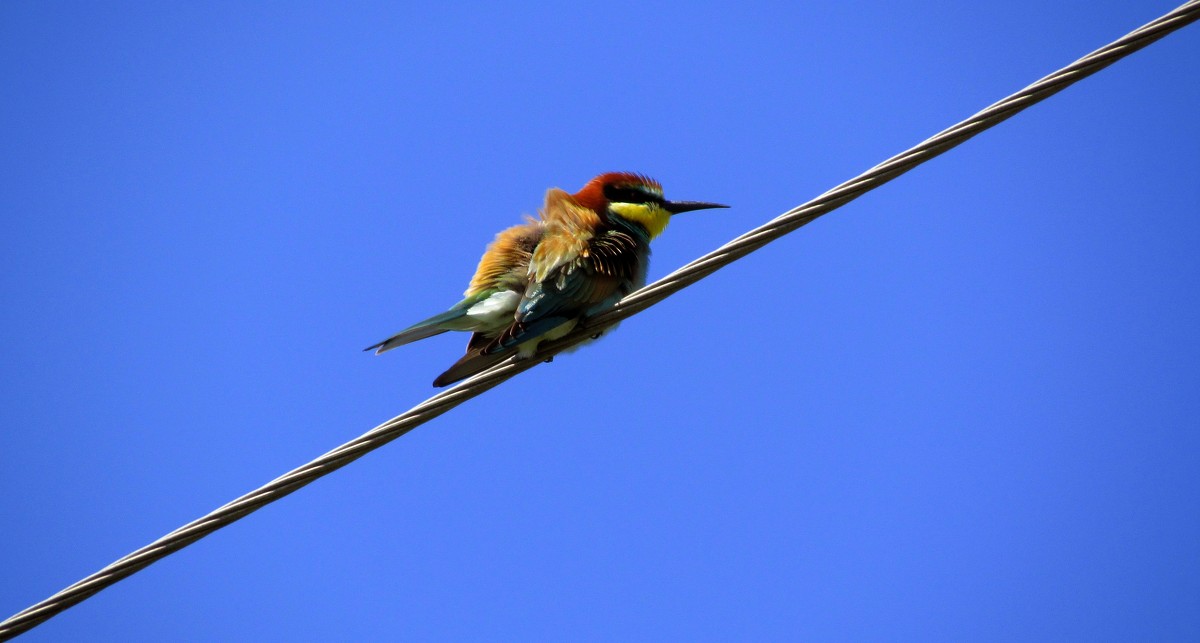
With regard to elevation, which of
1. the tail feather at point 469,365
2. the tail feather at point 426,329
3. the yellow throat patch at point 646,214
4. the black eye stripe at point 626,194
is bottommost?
the tail feather at point 469,365

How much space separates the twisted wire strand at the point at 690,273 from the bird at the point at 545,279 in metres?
0.57

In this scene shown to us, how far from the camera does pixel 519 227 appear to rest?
2.73 metres

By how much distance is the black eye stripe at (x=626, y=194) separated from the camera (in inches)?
116

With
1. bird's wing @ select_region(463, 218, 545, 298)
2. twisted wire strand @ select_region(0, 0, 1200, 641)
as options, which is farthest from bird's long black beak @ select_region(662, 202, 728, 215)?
twisted wire strand @ select_region(0, 0, 1200, 641)

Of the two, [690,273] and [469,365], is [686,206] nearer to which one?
[469,365]

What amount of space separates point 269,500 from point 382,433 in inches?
8.3

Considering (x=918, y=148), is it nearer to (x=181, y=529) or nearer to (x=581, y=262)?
(x=581, y=262)

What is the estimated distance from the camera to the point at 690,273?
1.75m

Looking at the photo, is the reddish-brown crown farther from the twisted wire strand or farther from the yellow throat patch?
the twisted wire strand

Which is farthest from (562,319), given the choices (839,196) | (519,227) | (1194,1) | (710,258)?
(1194,1)

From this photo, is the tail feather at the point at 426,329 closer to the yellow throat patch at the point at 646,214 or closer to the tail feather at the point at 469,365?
the tail feather at the point at 469,365

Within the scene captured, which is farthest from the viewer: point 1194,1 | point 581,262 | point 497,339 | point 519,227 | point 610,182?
point 610,182

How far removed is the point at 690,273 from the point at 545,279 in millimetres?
713

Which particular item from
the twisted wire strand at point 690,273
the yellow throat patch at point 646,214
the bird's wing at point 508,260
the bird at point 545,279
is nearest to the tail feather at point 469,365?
the bird at point 545,279
